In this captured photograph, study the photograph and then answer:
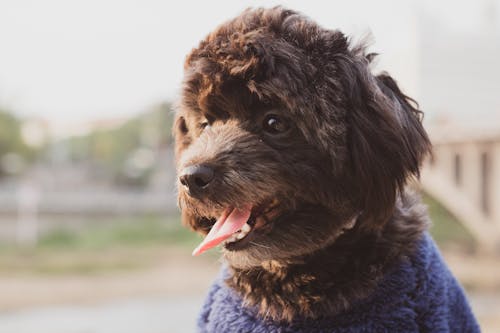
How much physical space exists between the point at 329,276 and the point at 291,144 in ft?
1.33

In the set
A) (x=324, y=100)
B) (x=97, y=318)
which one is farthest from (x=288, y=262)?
(x=97, y=318)

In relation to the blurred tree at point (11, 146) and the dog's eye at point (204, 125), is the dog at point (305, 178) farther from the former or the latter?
the blurred tree at point (11, 146)

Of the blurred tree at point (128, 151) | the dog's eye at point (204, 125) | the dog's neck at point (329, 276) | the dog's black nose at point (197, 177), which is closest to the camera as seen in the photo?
the dog's black nose at point (197, 177)

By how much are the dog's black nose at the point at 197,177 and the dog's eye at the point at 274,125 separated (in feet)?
0.67

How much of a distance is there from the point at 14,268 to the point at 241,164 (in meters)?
12.0

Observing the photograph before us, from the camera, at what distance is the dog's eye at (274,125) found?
1.75m

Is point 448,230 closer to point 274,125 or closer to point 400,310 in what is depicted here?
point 400,310

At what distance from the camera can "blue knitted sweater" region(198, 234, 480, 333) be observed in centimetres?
178

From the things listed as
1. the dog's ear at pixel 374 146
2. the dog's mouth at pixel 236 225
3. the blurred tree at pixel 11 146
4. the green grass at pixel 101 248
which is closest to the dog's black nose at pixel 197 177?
the dog's mouth at pixel 236 225

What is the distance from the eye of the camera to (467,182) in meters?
11.4

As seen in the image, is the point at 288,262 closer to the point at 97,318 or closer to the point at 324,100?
the point at 324,100

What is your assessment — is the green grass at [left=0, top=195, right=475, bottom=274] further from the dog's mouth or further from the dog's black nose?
the dog's black nose

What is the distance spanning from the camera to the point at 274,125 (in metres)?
1.77

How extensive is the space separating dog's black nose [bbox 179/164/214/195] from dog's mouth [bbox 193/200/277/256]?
0.13m
